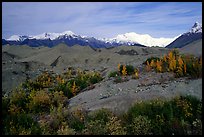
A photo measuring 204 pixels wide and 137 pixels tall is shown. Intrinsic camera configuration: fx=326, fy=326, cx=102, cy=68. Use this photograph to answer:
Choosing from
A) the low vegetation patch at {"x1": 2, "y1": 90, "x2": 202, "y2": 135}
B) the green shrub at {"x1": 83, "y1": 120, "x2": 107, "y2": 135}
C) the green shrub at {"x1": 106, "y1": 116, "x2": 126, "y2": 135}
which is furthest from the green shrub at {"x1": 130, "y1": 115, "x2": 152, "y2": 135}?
the green shrub at {"x1": 83, "y1": 120, "x2": 107, "y2": 135}

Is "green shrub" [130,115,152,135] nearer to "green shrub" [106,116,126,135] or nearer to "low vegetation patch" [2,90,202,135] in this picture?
"low vegetation patch" [2,90,202,135]

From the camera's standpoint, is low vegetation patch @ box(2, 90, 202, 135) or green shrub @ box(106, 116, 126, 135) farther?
low vegetation patch @ box(2, 90, 202, 135)

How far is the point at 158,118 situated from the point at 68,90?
20.1 ft

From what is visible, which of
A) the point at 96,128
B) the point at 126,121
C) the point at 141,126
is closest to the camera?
the point at 141,126

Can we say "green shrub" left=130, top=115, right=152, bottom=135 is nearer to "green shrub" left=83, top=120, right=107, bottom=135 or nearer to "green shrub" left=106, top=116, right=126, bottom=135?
"green shrub" left=106, top=116, right=126, bottom=135

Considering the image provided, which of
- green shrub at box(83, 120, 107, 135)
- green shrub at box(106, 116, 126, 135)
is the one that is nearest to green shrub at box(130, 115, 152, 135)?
green shrub at box(106, 116, 126, 135)

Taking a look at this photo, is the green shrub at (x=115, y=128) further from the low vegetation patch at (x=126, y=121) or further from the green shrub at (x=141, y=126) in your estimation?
the green shrub at (x=141, y=126)

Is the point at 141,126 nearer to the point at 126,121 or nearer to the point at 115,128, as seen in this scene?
the point at 115,128

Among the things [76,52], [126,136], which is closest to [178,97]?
[126,136]

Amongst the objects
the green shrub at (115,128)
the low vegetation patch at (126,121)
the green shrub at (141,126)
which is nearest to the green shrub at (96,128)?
the low vegetation patch at (126,121)

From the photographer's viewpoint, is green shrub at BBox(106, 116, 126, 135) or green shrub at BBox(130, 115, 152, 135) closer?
green shrub at BBox(106, 116, 126, 135)

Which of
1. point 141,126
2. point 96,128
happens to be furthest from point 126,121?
point 96,128

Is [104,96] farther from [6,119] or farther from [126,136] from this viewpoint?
[126,136]

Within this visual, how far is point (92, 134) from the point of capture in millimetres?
6914
